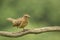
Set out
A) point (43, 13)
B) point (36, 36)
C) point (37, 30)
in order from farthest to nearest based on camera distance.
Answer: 1. point (43, 13)
2. point (36, 36)
3. point (37, 30)

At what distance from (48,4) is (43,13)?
14 centimetres

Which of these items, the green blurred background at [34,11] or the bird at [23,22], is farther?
the green blurred background at [34,11]

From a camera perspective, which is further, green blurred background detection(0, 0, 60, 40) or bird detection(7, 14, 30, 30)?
green blurred background detection(0, 0, 60, 40)

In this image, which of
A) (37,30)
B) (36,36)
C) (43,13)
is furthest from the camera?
(43,13)

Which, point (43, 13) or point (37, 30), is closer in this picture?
point (37, 30)

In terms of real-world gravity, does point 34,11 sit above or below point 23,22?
above

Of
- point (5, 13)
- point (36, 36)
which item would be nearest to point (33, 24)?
point (36, 36)

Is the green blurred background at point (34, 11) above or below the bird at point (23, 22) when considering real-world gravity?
above

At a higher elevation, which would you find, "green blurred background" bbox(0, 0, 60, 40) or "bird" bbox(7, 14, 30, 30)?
"green blurred background" bbox(0, 0, 60, 40)

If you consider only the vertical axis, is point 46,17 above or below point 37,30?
above

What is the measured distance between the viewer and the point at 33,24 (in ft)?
10.3

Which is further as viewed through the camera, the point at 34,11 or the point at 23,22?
the point at 34,11

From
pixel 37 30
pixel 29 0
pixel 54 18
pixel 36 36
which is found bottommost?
pixel 37 30

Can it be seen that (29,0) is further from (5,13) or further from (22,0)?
(5,13)
